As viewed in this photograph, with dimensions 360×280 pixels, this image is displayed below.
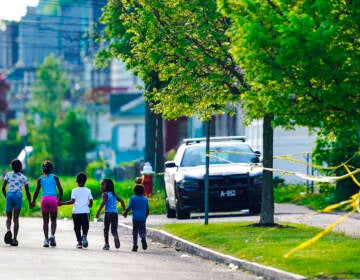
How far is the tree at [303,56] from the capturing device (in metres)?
15.1

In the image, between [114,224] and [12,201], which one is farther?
[12,201]

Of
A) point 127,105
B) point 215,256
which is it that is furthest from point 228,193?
point 127,105

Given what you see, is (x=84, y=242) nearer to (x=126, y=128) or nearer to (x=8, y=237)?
(x=8, y=237)

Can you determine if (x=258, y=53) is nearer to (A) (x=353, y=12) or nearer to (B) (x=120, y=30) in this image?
(A) (x=353, y=12)

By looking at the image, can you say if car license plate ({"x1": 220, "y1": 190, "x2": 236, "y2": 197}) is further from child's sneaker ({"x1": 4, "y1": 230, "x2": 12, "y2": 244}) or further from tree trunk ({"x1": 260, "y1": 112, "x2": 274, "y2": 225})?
child's sneaker ({"x1": 4, "y1": 230, "x2": 12, "y2": 244})

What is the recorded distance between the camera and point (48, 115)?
93.3 m

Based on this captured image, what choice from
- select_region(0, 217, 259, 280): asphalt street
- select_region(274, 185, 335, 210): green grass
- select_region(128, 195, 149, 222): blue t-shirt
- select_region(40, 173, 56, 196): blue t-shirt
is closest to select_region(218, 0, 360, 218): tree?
select_region(0, 217, 259, 280): asphalt street

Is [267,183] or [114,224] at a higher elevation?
[267,183]

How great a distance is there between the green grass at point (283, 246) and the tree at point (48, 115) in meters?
61.4

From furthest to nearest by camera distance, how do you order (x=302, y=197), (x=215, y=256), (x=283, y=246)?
(x=302, y=197), (x=215, y=256), (x=283, y=246)

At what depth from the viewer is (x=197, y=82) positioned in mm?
21703

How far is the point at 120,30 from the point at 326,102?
22.1 metres

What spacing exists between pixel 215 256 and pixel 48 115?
248 feet

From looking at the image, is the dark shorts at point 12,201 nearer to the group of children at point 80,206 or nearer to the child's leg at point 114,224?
the group of children at point 80,206
